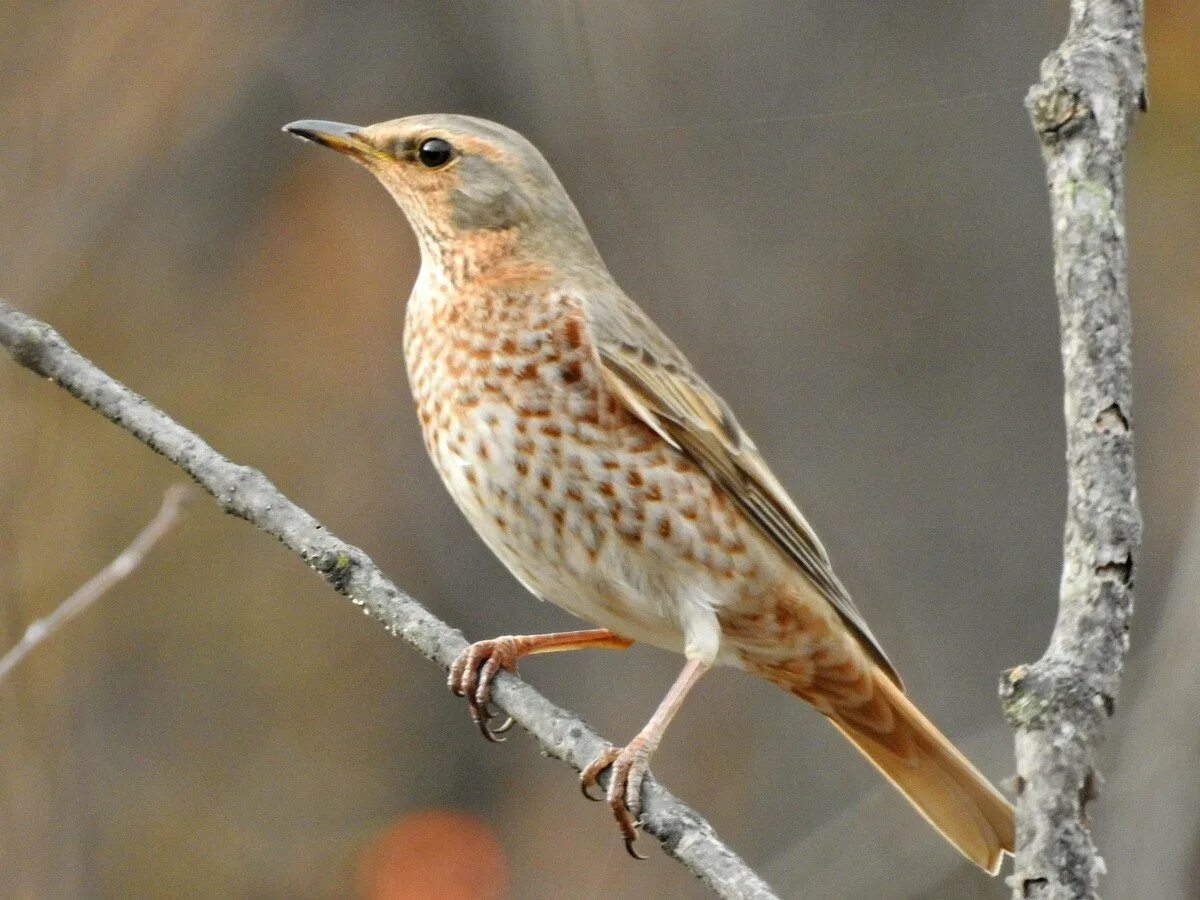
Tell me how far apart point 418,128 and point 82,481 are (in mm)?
4080

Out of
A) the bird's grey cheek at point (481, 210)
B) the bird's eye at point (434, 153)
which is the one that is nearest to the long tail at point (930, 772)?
the bird's grey cheek at point (481, 210)

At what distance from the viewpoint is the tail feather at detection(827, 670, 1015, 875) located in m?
4.65

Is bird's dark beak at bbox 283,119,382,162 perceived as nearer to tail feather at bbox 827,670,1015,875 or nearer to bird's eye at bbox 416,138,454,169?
bird's eye at bbox 416,138,454,169

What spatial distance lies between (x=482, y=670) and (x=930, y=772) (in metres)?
1.42

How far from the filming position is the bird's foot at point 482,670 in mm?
4234

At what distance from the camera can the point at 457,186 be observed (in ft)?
16.1

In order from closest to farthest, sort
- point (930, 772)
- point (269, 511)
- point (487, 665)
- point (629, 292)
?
point (269, 511) < point (487, 665) < point (930, 772) < point (629, 292)

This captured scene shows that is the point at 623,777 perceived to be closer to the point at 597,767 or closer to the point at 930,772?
the point at 597,767

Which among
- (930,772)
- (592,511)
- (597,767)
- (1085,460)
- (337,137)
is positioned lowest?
(597,767)

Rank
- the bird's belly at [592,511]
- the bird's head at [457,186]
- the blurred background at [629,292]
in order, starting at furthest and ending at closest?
the blurred background at [629,292] < the bird's head at [457,186] < the bird's belly at [592,511]

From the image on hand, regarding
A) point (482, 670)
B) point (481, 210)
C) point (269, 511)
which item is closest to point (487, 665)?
point (482, 670)

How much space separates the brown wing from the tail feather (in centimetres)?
12

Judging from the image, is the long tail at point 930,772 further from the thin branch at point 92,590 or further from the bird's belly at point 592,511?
the thin branch at point 92,590

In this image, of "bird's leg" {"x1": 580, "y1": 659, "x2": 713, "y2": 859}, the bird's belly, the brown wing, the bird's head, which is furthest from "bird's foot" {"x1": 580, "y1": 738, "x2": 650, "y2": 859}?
the bird's head
